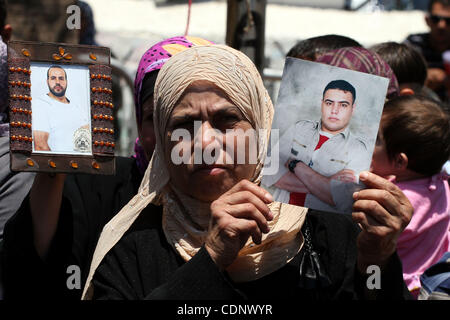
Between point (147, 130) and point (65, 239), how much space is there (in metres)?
0.59

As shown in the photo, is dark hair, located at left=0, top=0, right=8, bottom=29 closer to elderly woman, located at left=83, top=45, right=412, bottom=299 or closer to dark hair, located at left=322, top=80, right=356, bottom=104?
elderly woman, located at left=83, top=45, right=412, bottom=299

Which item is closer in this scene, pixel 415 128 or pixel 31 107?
pixel 31 107

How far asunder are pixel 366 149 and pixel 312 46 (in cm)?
165

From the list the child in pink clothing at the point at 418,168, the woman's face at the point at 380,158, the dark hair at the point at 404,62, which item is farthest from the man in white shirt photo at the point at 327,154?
the dark hair at the point at 404,62

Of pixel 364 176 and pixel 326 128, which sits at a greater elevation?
pixel 326 128

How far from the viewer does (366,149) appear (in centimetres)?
188

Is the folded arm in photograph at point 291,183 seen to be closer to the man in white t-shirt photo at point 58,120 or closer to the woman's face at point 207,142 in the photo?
the woman's face at point 207,142

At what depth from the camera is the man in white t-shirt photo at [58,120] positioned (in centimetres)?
193

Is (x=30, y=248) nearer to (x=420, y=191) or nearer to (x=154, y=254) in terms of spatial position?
(x=154, y=254)

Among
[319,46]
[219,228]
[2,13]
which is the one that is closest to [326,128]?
[219,228]

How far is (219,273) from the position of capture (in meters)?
1.86

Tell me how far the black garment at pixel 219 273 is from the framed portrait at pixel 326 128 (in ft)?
0.75

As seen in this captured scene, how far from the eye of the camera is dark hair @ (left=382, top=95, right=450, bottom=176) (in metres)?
2.60

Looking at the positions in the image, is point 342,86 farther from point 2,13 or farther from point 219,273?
point 2,13
